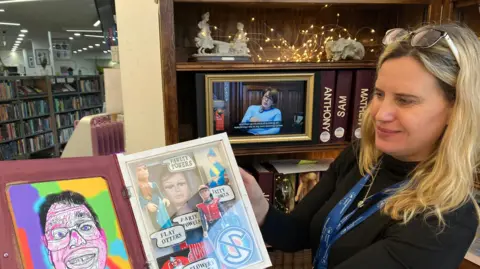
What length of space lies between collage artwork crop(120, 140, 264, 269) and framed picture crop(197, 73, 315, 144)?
428 mm

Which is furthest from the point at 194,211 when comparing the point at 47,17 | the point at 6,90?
the point at 47,17

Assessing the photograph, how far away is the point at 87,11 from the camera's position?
5.51m

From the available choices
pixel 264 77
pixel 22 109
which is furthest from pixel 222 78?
pixel 22 109

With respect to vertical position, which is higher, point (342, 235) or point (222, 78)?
point (222, 78)

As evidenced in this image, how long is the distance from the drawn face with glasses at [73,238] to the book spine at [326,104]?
0.90 meters

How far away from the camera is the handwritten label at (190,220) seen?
0.80 meters

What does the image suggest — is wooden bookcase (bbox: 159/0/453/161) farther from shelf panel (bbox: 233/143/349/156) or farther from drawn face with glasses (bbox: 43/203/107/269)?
drawn face with glasses (bbox: 43/203/107/269)

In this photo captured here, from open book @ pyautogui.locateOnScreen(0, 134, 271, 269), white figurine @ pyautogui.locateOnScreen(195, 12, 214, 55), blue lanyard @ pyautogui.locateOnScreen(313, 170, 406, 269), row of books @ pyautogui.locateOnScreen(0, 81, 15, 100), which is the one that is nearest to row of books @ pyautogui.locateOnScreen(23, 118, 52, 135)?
row of books @ pyautogui.locateOnScreen(0, 81, 15, 100)

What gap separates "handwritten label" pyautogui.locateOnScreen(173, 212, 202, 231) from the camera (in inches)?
31.3

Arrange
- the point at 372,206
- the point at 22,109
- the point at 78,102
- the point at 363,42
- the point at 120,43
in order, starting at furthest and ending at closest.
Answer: the point at 78,102
the point at 22,109
the point at 363,42
the point at 120,43
the point at 372,206

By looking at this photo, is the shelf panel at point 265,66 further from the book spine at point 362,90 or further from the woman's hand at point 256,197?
the woman's hand at point 256,197

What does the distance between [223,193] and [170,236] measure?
0.15 metres

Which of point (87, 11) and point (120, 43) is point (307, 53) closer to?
point (120, 43)

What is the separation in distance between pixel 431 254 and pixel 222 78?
81 centimetres
